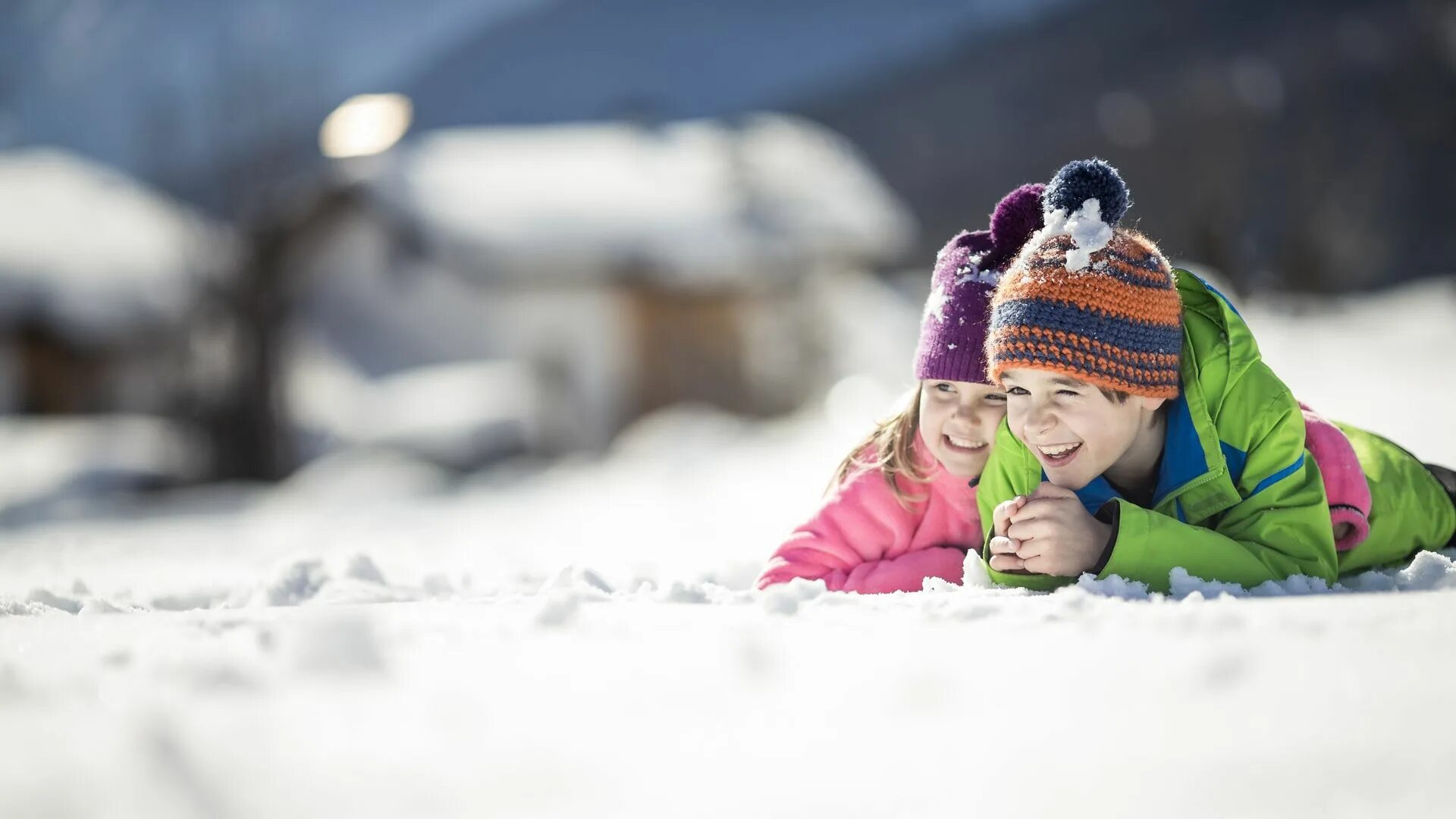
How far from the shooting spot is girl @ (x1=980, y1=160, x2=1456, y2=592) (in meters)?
2.11

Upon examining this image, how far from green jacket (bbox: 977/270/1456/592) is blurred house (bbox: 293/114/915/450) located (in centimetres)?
1118

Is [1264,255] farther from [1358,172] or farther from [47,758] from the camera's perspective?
[47,758]

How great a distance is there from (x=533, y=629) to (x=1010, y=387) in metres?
1.07

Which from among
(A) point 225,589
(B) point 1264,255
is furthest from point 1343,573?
(B) point 1264,255

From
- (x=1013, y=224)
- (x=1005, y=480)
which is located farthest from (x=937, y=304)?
(x=1005, y=480)

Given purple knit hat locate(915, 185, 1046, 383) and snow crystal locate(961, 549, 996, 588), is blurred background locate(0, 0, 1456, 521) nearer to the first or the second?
purple knit hat locate(915, 185, 1046, 383)

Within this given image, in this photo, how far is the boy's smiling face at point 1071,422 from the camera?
7.23 ft

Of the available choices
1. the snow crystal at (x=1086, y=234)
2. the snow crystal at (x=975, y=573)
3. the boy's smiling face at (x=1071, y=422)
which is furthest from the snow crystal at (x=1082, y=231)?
the snow crystal at (x=975, y=573)

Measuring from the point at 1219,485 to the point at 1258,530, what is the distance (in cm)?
11

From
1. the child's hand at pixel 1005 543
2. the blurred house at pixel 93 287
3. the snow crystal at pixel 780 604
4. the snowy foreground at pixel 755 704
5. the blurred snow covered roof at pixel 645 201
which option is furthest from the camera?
the blurred house at pixel 93 287

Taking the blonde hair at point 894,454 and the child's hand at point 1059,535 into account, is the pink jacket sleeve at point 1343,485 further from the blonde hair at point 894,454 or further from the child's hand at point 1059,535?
the blonde hair at point 894,454

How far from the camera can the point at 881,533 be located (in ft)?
9.70

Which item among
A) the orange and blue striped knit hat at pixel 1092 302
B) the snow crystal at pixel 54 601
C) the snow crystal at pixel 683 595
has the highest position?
the orange and blue striped knit hat at pixel 1092 302

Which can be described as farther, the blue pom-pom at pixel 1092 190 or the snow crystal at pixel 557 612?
the blue pom-pom at pixel 1092 190
